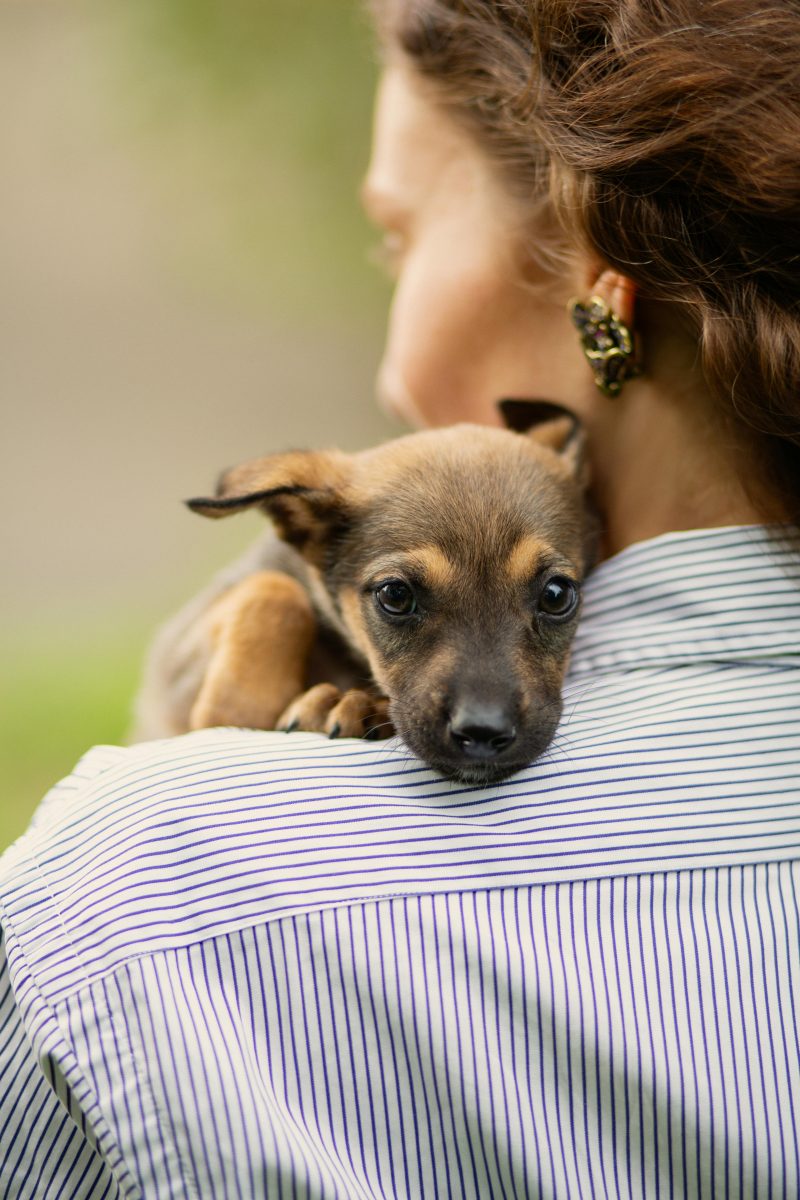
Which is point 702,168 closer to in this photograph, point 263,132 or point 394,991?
point 394,991

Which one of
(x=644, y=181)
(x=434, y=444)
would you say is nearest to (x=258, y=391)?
(x=434, y=444)

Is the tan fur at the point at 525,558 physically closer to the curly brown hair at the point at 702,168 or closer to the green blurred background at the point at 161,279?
the curly brown hair at the point at 702,168

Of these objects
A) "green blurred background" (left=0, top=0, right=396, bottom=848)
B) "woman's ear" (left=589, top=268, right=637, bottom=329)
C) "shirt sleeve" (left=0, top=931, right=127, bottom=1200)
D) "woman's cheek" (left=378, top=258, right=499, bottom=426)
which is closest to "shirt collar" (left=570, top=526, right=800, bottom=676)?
"woman's ear" (left=589, top=268, right=637, bottom=329)

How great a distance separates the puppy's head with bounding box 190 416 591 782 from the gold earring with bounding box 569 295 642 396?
1.00ft

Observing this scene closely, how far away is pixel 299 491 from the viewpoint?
9.00ft

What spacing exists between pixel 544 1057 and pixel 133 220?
34.5 feet

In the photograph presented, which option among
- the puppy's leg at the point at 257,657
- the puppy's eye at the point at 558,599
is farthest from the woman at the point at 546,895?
the puppy's leg at the point at 257,657

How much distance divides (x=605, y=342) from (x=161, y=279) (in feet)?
30.9

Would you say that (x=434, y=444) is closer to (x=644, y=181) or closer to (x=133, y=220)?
(x=644, y=181)

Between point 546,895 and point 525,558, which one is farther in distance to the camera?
point 525,558

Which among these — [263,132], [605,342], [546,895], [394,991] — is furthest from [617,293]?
[263,132]

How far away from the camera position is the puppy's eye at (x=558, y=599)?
2424 mm

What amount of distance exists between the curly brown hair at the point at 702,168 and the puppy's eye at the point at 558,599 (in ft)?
1.61

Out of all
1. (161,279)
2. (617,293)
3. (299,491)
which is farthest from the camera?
(161,279)
